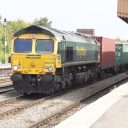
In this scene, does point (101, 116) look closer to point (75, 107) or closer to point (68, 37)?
point (75, 107)

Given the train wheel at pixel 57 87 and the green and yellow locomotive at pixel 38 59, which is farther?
the train wheel at pixel 57 87

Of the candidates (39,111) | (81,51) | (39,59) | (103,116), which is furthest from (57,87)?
(103,116)

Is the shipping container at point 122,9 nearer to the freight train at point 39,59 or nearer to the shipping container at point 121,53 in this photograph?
the freight train at point 39,59

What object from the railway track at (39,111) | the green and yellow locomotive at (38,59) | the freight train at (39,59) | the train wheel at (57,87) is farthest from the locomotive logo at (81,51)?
the railway track at (39,111)

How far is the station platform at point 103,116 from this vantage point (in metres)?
9.93

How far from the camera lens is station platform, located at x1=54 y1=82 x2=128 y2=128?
993cm

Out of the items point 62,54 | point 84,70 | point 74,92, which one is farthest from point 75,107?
point 84,70

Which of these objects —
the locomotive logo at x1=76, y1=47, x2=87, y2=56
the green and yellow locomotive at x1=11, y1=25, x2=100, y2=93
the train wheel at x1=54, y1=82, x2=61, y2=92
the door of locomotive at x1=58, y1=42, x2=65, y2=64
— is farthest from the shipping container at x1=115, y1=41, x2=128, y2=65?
the green and yellow locomotive at x1=11, y1=25, x2=100, y2=93

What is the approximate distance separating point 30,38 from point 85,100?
11.8 feet

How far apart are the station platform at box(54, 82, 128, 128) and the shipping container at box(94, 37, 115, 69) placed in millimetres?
17594

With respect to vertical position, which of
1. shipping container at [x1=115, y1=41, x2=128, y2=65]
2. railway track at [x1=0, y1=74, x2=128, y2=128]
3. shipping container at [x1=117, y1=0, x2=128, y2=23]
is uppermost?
shipping container at [x1=117, y1=0, x2=128, y2=23]

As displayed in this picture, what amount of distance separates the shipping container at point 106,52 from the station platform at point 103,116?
57.7 feet

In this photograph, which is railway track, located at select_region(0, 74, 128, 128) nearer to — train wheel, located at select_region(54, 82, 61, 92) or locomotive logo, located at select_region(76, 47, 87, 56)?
train wheel, located at select_region(54, 82, 61, 92)

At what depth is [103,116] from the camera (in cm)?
1129
